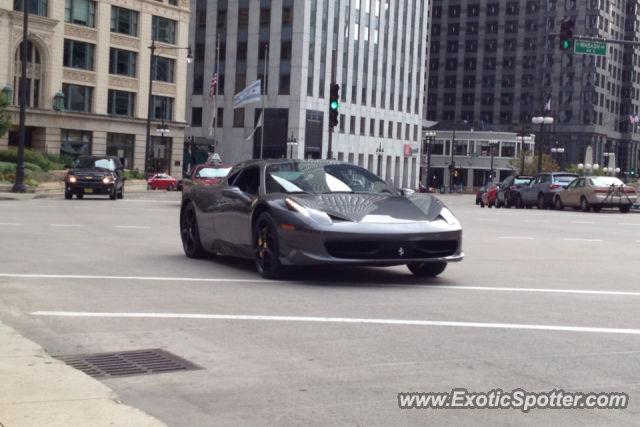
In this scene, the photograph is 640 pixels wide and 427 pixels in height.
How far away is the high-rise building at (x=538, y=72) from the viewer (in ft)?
473

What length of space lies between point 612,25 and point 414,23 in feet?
161

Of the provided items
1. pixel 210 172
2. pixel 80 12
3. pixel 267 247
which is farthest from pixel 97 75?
pixel 267 247

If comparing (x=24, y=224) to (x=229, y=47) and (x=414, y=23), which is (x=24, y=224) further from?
(x=414, y=23)

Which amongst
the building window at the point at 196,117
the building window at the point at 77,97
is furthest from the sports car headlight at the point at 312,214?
the building window at the point at 196,117

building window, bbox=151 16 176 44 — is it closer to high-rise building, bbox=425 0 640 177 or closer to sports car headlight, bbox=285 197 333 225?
sports car headlight, bbox=285 197 333 225

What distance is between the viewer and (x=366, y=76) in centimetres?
10412

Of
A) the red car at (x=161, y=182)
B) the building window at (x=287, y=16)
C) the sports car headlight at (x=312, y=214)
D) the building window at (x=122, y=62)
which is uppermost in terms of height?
the building window at (x=287, y=16)

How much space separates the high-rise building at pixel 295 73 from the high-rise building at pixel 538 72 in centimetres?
4583

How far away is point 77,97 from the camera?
6981 cm

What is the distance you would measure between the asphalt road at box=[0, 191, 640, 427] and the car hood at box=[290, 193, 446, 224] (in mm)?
754

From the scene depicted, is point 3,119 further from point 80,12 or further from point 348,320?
point 348,320

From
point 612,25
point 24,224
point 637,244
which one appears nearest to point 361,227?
point 637,244

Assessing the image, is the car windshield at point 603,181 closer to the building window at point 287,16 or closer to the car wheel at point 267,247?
the car wheel at point 267,247

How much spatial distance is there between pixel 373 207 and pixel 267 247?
1291 millimetres
